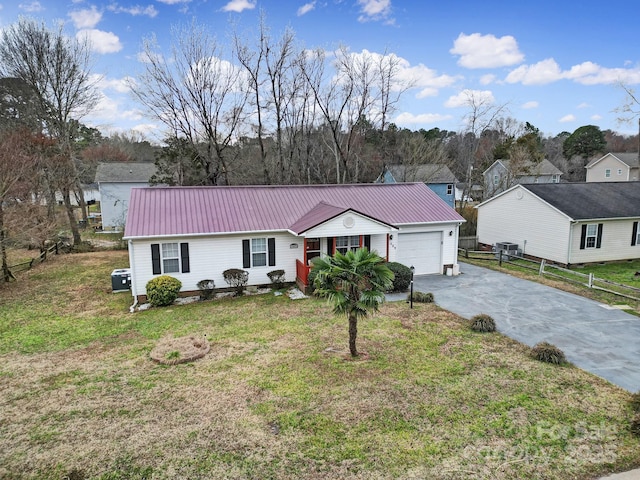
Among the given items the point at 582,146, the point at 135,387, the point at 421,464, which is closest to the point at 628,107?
the point at 421,464

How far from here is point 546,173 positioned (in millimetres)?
48750

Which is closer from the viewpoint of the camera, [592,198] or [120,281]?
[120,281]

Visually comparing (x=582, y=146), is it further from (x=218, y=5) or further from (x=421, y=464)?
(x=421, y=464)

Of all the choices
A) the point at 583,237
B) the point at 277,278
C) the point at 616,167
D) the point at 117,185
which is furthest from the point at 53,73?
the point at 616,167

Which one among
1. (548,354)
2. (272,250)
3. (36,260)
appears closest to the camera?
(548,354)

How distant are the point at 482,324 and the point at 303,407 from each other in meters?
6.41

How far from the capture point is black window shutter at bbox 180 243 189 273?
15.4 m

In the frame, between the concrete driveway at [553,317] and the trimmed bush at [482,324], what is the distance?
1.28 ft

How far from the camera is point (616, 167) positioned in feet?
162

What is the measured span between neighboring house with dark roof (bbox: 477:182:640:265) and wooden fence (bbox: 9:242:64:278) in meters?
26.5

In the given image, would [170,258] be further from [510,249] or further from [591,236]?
[591,236]

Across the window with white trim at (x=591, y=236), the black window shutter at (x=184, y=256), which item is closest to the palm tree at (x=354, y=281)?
the black window shutter at (x=184, y=256)

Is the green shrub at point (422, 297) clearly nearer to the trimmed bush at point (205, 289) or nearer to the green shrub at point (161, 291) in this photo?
the trimmed bush at point (205, 289)

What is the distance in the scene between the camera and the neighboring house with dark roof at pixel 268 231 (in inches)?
602
